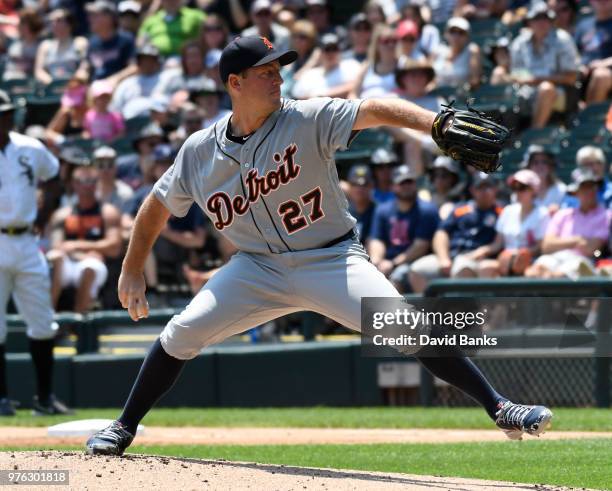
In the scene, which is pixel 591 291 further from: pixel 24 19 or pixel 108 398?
pixel 24 19

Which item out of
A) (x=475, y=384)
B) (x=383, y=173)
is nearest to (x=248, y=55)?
(x=475, y=384)

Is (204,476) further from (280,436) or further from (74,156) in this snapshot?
(74,156)

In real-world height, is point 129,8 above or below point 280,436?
above

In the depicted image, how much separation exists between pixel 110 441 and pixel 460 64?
8.00m

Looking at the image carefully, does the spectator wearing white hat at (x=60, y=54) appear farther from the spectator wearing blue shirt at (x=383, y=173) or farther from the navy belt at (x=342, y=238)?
the navy belt at (x=342, y=238)

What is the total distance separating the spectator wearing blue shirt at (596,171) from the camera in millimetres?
10180

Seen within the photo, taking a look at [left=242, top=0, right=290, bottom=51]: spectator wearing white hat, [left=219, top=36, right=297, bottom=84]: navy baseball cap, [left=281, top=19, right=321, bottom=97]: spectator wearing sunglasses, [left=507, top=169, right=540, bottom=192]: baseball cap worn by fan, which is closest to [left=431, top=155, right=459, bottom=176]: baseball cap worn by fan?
[left=507, top=169, right=540, bottom=192]: baseball cap worn by fan

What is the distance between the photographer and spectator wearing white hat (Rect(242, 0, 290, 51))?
1430 centimetres

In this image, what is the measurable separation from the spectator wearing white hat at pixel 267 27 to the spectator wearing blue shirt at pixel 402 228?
395 cm

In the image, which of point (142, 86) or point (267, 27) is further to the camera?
point (142, 86)

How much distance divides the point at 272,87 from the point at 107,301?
6554 millimetres

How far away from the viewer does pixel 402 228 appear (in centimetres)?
1077

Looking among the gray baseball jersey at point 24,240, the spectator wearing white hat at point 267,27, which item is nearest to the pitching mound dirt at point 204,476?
the gray baseball jersey at point 24,240

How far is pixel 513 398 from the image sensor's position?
944cm
